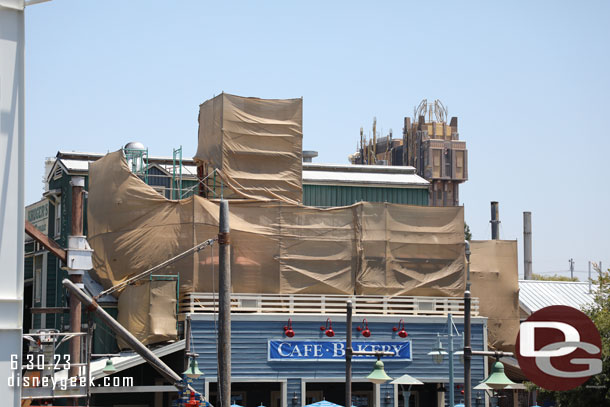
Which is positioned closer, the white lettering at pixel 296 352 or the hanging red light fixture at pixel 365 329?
the white lettering at pixel 296 352

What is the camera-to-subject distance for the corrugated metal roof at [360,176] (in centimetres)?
4434

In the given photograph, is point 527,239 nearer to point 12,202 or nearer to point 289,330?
point 289,330

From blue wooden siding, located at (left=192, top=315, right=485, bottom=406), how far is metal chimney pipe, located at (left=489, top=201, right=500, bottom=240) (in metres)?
25.0

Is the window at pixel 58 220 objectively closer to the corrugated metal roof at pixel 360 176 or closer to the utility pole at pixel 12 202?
the corrugated metal roof at pixel 360 176

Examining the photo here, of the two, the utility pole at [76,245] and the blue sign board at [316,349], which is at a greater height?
the utility pole at [76,245]

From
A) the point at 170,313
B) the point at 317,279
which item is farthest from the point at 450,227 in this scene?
the point at 170,313

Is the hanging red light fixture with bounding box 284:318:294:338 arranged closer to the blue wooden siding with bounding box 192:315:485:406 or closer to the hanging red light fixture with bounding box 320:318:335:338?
the blue wooden siding with bounding box 192:315:485:406

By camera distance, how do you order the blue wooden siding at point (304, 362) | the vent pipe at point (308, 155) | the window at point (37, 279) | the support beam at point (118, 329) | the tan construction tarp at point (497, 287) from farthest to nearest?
the vent pipe at point (308, 155)
the tan construction tarp at point (497, 287)
the window at point (37, 279)
the blue wooden siding at point (304, 362)
the support beam at point (118, 329)

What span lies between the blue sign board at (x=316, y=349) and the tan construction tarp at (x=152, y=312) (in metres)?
3.91

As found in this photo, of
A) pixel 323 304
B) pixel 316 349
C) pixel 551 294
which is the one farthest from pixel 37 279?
pixel 551 294

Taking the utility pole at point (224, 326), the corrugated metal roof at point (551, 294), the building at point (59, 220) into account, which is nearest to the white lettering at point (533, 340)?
the utility pole at point (224, 326)

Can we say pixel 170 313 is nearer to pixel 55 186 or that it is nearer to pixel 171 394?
pixel 171 394

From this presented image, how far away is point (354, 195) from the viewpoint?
44.6 meters

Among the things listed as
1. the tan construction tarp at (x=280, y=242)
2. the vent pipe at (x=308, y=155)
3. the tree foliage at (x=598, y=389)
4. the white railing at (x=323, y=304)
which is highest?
the vent pipe at (x=308, y=155)
